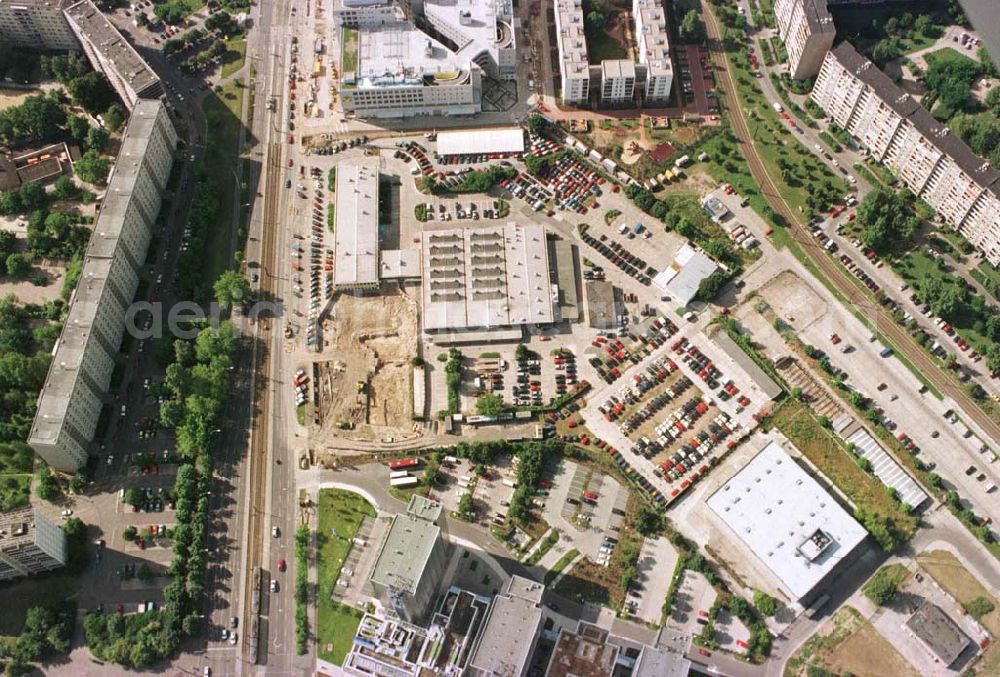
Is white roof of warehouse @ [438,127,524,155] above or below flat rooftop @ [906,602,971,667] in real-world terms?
above

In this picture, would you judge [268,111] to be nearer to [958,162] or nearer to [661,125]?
[661,125]

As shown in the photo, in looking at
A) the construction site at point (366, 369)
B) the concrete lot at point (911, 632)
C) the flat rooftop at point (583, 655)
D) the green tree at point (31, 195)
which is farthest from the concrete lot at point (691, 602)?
the green tree at point (31, 195)

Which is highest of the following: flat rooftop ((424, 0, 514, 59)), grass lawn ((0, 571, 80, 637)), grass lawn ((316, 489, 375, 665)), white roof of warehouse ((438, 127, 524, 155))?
flat rooftop ((424, 0, 514, 59))

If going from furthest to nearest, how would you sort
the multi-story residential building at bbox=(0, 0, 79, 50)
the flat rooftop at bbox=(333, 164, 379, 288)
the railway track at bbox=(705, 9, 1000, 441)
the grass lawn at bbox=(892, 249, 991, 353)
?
1. the multi-story residential building at bbox=(0, 0, 79, 50)
2. the flat rooftop at bbox=(333, 164, 379, 288)
3. the grass lawn at bbox=(892, 249, 991, 353)
4. the railway track at bbox=(705, 9, 1000, 441)

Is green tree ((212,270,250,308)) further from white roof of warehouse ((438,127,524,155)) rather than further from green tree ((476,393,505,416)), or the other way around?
green tree ((476,393,505,416))

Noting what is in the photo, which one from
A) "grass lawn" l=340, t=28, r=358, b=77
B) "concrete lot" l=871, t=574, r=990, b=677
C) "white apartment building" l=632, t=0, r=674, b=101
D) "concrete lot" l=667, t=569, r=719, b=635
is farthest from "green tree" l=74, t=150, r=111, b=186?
"concrete lot" l=871, t=574, r=990, b=677

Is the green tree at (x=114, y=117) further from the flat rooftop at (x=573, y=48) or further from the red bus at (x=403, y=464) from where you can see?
the red bus at (x=403, y=464)

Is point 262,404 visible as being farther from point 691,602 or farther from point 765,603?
point 765,603
